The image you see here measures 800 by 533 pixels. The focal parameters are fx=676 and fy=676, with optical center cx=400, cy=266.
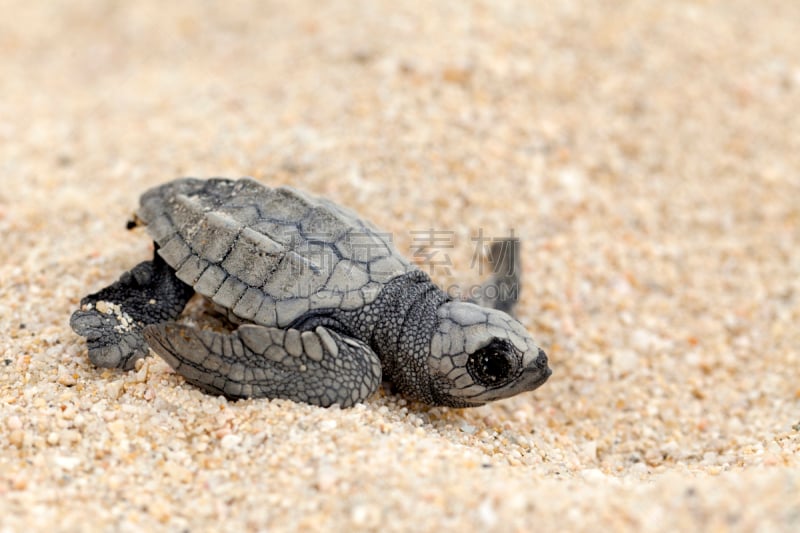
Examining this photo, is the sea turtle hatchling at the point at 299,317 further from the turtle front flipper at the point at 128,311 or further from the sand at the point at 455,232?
the sand at the point at 455,232

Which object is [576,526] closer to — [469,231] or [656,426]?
[656,426]

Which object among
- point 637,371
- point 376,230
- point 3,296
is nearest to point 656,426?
point 637,371

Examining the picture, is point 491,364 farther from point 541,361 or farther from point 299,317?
point 299,317

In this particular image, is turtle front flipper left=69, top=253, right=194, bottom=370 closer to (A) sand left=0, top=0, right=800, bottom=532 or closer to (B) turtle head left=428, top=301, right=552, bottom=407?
(A) sand left=0, top=0, right=800, bottom=532

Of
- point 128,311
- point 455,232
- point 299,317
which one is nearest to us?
point 299,317

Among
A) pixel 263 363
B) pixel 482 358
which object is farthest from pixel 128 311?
pixel 482 358

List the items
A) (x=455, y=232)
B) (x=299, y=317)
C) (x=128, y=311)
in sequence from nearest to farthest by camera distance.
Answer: (x=299, y=317) < (x=128, y=311) < (x=455, y=232)
